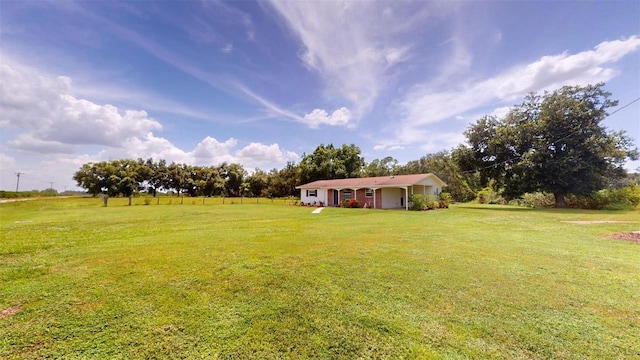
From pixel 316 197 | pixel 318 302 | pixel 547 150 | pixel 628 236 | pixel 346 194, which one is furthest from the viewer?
pixel 316 197

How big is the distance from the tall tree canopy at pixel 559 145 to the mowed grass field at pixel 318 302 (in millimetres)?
18959

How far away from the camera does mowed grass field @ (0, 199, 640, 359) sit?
99.0 inches

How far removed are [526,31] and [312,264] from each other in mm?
15228

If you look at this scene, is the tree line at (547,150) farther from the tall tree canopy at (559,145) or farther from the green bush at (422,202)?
the green bush at (422,202)

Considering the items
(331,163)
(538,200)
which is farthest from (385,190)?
(331,163)

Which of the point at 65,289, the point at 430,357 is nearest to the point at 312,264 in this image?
the point at 430,357

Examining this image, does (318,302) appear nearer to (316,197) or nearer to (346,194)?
(346,194)

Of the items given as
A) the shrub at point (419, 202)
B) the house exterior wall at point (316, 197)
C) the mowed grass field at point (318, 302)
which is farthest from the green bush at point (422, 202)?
the mowed grass field at point (318, 302)

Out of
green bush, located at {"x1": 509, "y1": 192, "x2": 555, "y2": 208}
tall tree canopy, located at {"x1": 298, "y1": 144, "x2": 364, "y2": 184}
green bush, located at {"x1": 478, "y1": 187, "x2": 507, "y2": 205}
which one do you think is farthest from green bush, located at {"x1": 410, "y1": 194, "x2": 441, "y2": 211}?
tall tree canopy, located at {"x1": 298, "y1": 144, "x2": 364, "y2": 184}

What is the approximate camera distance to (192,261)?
17.4ft

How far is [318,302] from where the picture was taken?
3422 mm

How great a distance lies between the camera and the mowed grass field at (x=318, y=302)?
2514mm

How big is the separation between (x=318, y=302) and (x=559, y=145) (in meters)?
27.9

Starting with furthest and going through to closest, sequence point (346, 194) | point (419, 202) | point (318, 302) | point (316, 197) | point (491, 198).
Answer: point (491, 198) → point (316, 197) → point (346, 194) → point (419, 202) → point (318, 302)
